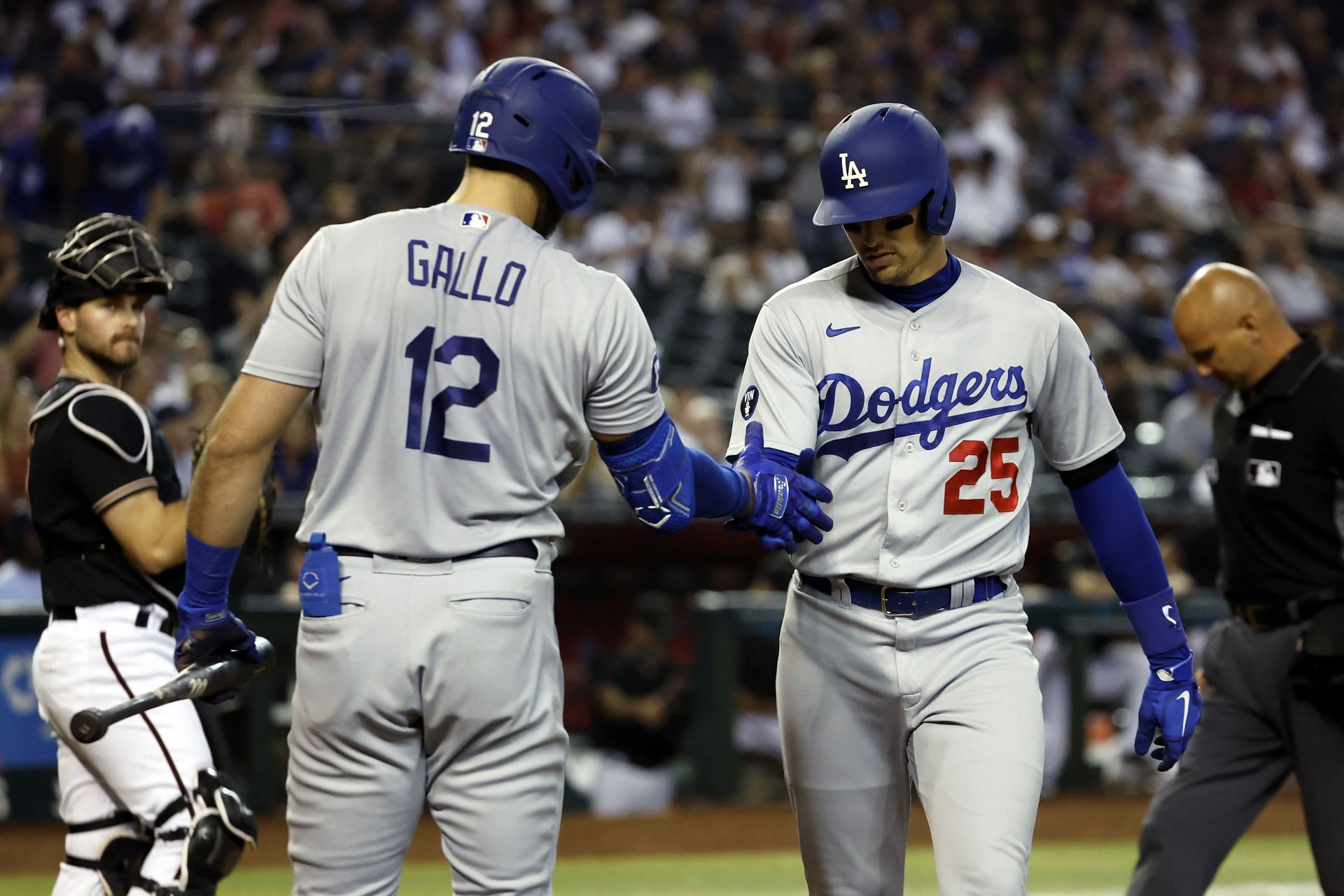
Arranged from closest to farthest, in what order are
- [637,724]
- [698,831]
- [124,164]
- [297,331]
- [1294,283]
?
1. [297,331]
2. [698,831]
3. [637,724]
4. [124,164]
5. [1294,283]

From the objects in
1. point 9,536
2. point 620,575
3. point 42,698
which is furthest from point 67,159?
point 42,698

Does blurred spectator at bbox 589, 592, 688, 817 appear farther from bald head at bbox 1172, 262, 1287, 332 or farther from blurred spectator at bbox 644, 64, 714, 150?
blurred spectator at bbox 644, 64, 714, 150

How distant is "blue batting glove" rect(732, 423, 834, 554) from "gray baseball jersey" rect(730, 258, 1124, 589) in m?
0.06

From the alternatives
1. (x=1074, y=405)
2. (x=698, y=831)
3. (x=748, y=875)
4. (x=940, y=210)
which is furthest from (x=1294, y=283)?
(x=940, y=210)

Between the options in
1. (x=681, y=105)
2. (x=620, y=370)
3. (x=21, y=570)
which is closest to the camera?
(x=620, y=370)

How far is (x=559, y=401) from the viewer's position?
3.27 m

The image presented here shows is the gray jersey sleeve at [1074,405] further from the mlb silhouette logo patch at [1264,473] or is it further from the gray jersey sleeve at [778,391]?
the mlb silhouette logo patch at [1264,473]

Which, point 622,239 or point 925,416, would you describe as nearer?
point 925,416

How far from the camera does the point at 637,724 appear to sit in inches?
368

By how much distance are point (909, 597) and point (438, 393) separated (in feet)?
4.44

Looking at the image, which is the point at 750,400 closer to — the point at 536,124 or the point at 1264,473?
the point at 536,124

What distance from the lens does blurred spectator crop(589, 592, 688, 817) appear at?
934cm

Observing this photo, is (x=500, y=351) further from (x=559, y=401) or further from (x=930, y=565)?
(x=930, y=565)

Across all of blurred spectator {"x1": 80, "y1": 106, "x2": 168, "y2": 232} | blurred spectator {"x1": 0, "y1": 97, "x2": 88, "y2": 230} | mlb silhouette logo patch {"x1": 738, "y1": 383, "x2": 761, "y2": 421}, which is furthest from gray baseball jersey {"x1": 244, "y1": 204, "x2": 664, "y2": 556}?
blurred spectator {"x1": 0, "y1": 97, "x2": 88, "y2": 230}
